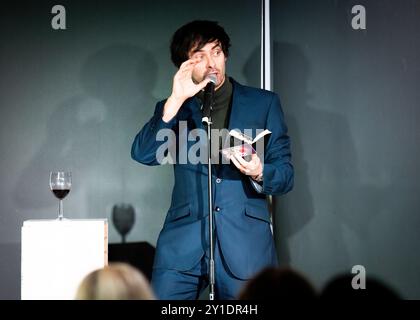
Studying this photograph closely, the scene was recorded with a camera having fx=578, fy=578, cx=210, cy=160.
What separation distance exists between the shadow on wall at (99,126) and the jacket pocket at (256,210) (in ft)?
3.84

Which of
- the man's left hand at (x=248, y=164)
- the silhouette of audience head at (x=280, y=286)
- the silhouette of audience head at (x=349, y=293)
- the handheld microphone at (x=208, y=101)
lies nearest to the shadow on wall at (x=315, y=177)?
the man's left hand at (x=248, y=164)

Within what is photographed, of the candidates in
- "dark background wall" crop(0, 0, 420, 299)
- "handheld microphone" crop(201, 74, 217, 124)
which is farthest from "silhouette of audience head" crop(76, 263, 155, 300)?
"dark background wall" crop(0, 0, 420, 299)

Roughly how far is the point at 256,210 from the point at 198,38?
958 mm

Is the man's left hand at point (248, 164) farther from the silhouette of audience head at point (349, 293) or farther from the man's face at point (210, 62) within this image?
the silhouette of audience head at point (349, 293)

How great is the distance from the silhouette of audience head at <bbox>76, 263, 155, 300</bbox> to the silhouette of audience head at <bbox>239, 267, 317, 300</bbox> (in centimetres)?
25

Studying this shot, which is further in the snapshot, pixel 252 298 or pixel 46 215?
pixel 46 215

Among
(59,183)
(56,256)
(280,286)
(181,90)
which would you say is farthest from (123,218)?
(280,286)

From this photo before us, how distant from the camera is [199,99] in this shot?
115 inches

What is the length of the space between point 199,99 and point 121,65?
0.95m

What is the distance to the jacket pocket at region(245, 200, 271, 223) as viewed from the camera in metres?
2.73

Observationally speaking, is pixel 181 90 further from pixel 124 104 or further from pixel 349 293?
pixel 349 293

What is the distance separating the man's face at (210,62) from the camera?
2898mm
